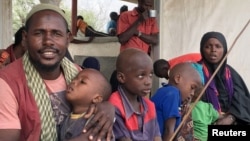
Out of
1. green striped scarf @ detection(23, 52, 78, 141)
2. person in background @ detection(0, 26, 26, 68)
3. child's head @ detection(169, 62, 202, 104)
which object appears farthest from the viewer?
person in background @ detection(0, 26, 26, 68)

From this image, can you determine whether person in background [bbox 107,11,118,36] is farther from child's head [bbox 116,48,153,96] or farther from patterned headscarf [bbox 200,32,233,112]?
child's head [bbox 116,48,153,96]

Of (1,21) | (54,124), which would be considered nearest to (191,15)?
(1,21)

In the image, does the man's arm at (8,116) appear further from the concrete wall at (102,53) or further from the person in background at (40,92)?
the concrete wall at (102,53)

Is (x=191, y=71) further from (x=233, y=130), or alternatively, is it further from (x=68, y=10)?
(x=68, y=10)

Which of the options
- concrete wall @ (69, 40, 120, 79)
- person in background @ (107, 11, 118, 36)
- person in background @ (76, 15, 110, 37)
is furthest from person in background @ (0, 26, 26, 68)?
person in background @ (107, 11, 118, 36)

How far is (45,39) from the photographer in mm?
2135

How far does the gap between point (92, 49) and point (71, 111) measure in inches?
164

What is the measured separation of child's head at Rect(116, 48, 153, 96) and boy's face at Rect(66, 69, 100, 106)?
0.33 metres

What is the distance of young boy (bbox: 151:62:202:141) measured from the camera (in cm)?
302

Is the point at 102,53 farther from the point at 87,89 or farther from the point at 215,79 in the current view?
the point at 87,89

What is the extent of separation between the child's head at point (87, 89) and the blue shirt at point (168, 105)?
71cm

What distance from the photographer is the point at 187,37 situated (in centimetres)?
519

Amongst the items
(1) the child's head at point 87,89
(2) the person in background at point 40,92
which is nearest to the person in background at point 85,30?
(1) the child's head at point 87,89

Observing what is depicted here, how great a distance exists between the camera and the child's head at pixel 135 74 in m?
2.66
